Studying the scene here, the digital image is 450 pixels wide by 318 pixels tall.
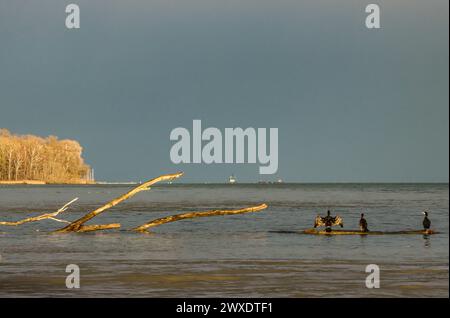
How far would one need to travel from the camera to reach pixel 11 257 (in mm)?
35594

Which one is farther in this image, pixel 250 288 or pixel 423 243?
pixel 423 243

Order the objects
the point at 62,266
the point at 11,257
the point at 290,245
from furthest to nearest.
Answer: the point at 290,245, the point at 11,257, the point at 62,266

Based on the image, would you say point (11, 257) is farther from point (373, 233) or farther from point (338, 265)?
point (373, 233)
